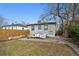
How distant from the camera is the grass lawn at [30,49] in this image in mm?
3438

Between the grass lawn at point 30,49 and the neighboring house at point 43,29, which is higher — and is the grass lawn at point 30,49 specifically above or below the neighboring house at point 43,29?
below

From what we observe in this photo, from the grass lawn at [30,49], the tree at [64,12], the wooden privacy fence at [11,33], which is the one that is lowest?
the grass lawn at [30,49]

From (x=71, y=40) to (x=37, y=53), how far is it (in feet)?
1.14

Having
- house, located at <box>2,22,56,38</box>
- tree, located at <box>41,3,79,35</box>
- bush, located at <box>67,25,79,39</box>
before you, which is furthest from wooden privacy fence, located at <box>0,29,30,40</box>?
bush, located at <box>67,25,79,39</box>

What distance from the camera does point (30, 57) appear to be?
3.44 metres

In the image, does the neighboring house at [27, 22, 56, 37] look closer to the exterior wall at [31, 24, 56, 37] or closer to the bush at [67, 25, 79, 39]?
the exterior wall at [31, 24, 56, 37]

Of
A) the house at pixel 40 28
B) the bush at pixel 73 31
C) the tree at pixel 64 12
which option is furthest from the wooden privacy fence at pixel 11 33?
the bush at pixel 73 31

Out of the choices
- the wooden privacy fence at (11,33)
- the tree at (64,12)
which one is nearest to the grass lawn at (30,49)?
the wooden privacy fence at (11,33)

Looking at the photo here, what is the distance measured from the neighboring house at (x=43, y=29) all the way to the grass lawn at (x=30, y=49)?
3.7 inches

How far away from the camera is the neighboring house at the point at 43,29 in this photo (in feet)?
11.3

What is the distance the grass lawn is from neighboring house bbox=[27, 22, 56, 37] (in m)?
0.09

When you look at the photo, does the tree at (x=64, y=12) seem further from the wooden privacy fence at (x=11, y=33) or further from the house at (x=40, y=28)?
the wooden privacy fence at (x=11, y=33)

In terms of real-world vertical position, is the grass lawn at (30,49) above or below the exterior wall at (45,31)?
below

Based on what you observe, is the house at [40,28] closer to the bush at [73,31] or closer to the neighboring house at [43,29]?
the neighboring house at [43,29]
